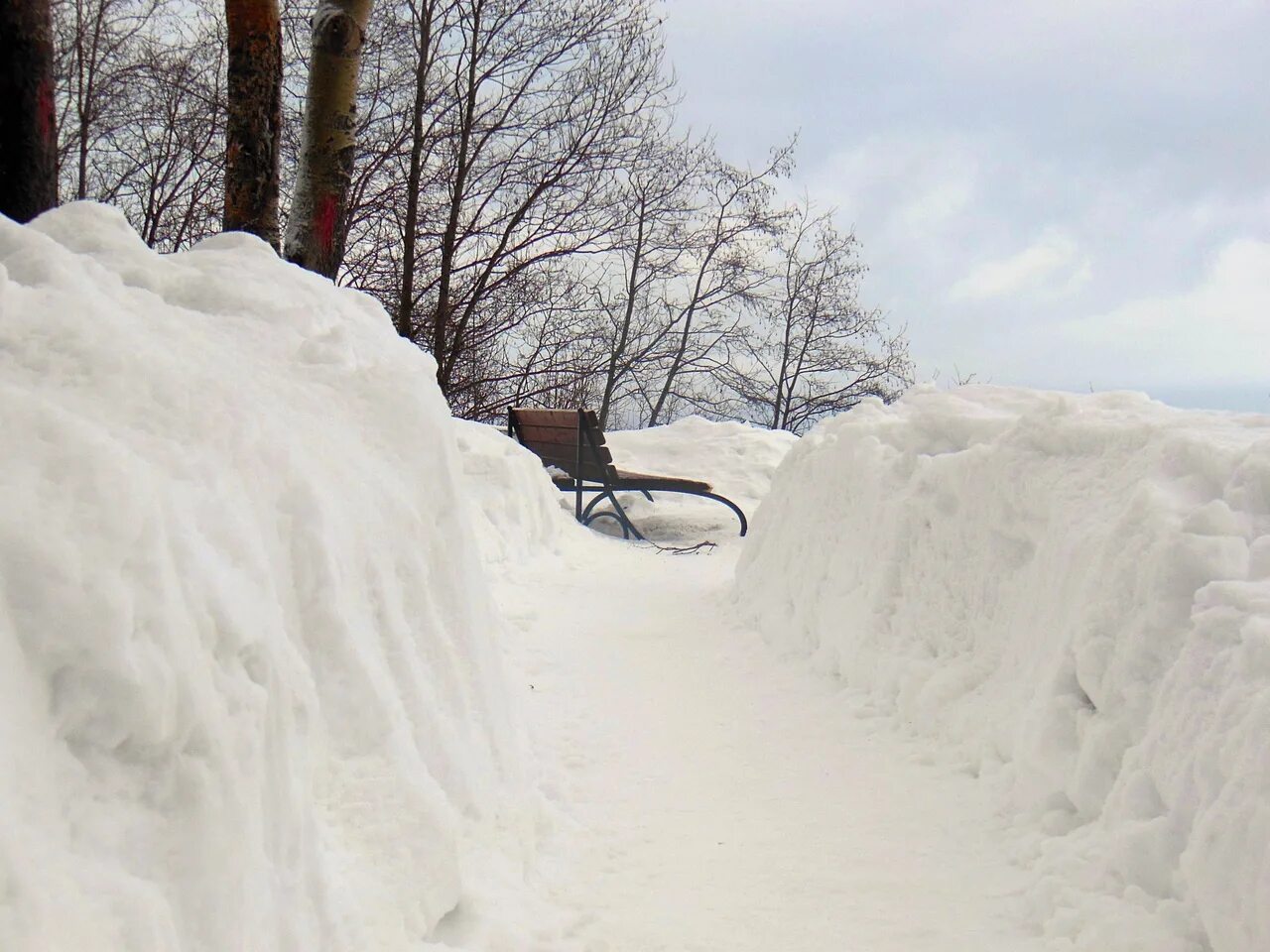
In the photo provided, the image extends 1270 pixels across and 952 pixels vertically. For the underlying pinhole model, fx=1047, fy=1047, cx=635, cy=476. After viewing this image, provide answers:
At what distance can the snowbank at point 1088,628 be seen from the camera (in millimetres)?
2104

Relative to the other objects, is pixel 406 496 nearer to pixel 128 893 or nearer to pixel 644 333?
pixel 128 893

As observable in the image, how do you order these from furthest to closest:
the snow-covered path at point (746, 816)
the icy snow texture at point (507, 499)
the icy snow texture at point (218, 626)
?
1. the icy snow texture at point (507, 499)
2. the snow-covered path at point (746, 816)
3. the icy snow texture at point (218, 626)

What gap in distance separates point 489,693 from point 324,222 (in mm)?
4064

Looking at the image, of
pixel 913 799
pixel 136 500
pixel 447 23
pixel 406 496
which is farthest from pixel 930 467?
pixel 447 23

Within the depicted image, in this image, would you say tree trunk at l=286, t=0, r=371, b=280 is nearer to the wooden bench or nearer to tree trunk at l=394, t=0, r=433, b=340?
the wooden bench

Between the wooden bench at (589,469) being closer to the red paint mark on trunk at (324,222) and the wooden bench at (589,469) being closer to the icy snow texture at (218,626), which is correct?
the red paint mark on trunk at (324,222)

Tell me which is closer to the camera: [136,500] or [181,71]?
[136,500]

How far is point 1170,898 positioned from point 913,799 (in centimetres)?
104

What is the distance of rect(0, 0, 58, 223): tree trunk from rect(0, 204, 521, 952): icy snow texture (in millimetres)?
1060

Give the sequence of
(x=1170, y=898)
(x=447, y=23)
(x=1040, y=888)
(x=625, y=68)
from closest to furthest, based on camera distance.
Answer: (x=1170, y=898)
(x=1040, y=888)
(x=447, y=23)
(x=625, y=68)

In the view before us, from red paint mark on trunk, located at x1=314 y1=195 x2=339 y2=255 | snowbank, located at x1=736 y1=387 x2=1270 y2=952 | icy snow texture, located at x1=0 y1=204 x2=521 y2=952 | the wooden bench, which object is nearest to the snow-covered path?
snowbank, located at x1=736 y1=387 x2=1270 y2=952

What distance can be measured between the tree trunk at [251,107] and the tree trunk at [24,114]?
70.2 inches

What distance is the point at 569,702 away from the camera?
4.07m

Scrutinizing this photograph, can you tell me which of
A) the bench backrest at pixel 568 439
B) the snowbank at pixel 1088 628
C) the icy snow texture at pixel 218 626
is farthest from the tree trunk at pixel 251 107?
the bench backrest at pixel 568 439
